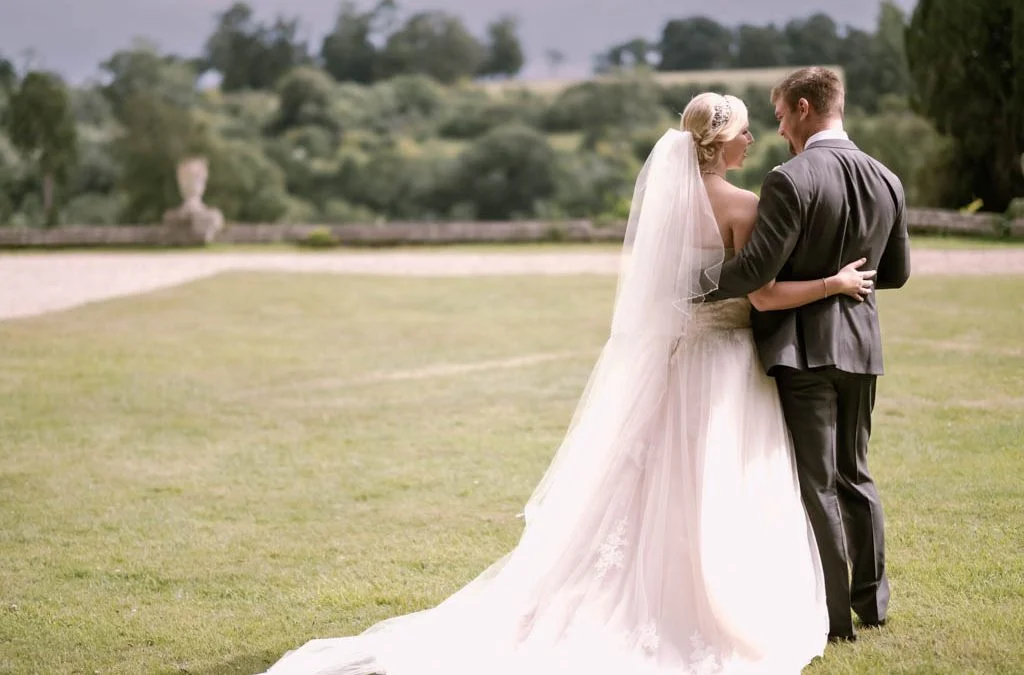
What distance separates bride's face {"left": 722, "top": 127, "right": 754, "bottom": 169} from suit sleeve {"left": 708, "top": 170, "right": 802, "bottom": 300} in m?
0.19

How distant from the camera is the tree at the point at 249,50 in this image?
→ 6222cm

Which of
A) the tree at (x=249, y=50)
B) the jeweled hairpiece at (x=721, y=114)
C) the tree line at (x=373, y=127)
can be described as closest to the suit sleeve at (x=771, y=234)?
the jeweled hairpiece at (x=721, y=114)

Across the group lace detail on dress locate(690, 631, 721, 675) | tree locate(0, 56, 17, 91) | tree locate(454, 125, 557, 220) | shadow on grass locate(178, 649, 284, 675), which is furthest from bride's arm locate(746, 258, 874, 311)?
tree locate(0, 56, 17, 91)

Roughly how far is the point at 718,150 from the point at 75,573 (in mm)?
3002

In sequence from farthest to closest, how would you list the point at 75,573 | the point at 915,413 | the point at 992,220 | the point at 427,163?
the point at 427,163, the point at 992,220, the point at 915,413, the point at 75,573

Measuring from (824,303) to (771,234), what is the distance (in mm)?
306

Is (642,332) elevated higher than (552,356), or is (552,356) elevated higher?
(642,332)

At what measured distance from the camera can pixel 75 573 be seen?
4.50 metres

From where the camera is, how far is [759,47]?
5647 cm

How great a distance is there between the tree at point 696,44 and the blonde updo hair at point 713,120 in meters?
55.9

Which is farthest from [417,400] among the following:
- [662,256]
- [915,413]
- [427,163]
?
[427,163]

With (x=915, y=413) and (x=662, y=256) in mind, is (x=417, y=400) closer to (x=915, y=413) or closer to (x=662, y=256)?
(x=915, y=413)

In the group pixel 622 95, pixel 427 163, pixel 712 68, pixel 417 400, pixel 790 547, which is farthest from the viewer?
pixel 712 68

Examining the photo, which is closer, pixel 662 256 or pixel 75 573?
pixel 662 256
